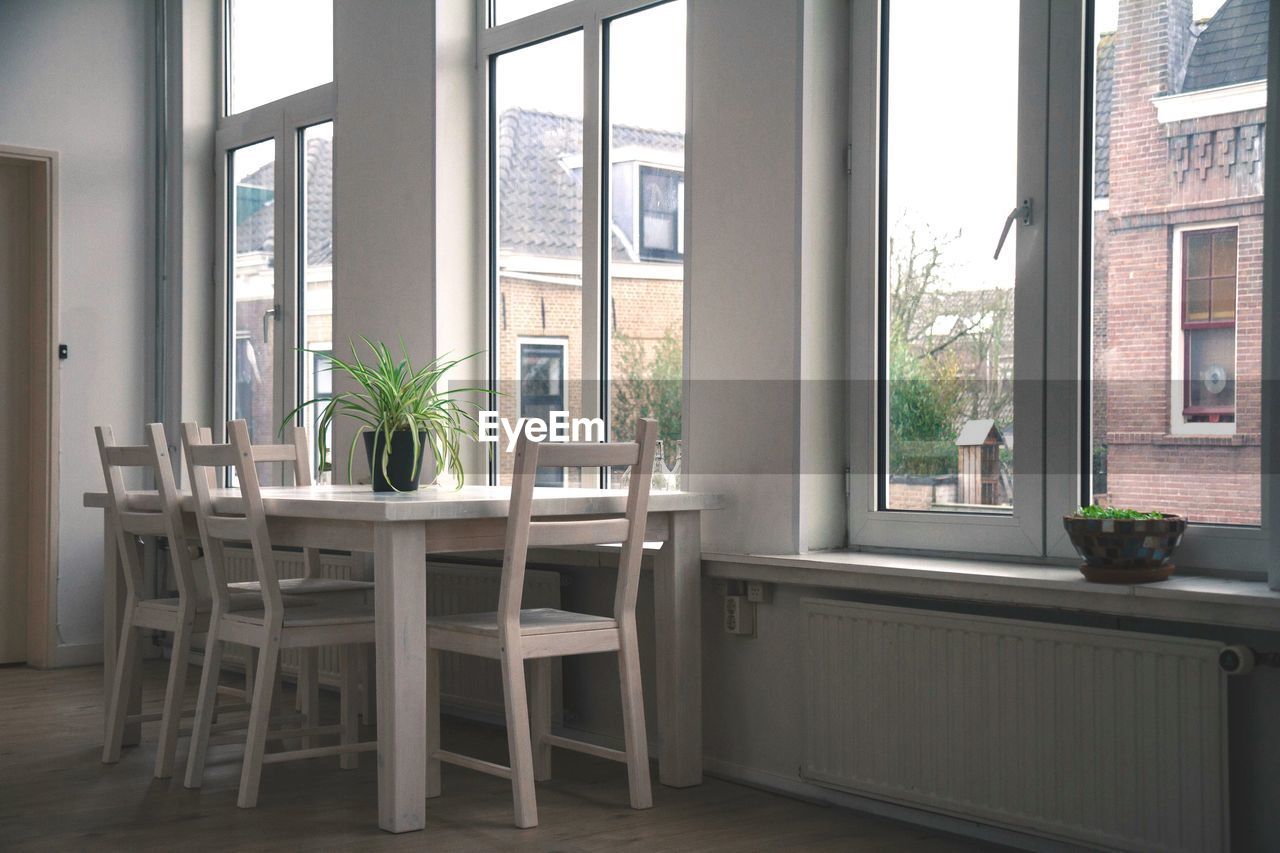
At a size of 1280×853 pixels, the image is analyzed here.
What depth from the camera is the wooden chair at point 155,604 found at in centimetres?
370

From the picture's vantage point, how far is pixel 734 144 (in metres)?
3.71

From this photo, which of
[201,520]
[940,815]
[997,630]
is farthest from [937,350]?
[201,520]

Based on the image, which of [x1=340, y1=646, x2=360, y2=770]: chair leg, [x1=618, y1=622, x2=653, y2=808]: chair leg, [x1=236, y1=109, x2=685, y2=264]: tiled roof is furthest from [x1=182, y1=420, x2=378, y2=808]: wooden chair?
[x1=236, y1=109, x2=685, y2=264]: tiled roof

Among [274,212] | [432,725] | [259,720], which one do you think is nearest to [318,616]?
[259,720]

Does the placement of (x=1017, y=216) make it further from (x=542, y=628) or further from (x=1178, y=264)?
(x=542, y=628)

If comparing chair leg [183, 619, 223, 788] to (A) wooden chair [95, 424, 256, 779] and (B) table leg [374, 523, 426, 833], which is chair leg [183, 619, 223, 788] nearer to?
(A) wooden chair [95, 424, 256, 779]

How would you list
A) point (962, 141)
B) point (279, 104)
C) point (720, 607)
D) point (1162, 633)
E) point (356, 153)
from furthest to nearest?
point (279, 104)
point (356, 153)
point (720, 607)
point (962, 141)
point (1162, 633)

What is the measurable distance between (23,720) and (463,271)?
215 cm

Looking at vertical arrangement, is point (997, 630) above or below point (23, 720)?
above

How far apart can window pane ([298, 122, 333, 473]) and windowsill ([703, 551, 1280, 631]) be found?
241cm

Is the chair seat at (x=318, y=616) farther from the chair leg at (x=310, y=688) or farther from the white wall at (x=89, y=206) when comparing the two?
the white wall at (x=89, y=206)

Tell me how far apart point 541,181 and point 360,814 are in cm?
226

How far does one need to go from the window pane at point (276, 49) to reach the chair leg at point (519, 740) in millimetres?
3264

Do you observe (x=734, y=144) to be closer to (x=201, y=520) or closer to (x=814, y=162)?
(x=814, y=162)
